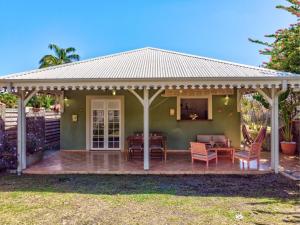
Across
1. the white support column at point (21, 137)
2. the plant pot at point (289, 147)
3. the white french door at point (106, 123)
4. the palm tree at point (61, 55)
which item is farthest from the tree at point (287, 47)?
the palm tree at point (61, 55)

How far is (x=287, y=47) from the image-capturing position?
10406mm

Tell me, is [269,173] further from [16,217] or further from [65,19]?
[65,19]

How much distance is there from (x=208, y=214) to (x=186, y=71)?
5.06 meters

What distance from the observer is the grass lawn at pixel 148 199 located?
189 inches

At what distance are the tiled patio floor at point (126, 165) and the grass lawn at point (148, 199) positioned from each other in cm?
42

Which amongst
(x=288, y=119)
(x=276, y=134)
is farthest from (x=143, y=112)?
(x=288, y=119)

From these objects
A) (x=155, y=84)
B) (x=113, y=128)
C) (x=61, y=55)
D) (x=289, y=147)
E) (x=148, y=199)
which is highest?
(x=61, y=55)

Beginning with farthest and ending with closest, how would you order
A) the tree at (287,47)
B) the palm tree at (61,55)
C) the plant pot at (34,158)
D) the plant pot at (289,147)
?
the palm tree at (61,55) → the plant pot at (289,147) → the tree at (287,47) → the plant pot at (34,158)

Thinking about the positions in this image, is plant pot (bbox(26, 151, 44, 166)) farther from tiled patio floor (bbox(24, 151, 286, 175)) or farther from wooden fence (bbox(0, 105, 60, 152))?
wooden fence (bbox(0, 105, 60, 152))

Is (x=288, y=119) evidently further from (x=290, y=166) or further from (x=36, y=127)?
(x=36, y=127)

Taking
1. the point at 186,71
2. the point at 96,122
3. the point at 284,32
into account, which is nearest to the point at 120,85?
the point at 186,71

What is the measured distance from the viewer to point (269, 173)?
8.05m

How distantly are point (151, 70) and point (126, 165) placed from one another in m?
3.49

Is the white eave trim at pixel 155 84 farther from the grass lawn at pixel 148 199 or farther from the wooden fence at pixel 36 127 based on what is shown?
the grass lawn at pixel 148 199
